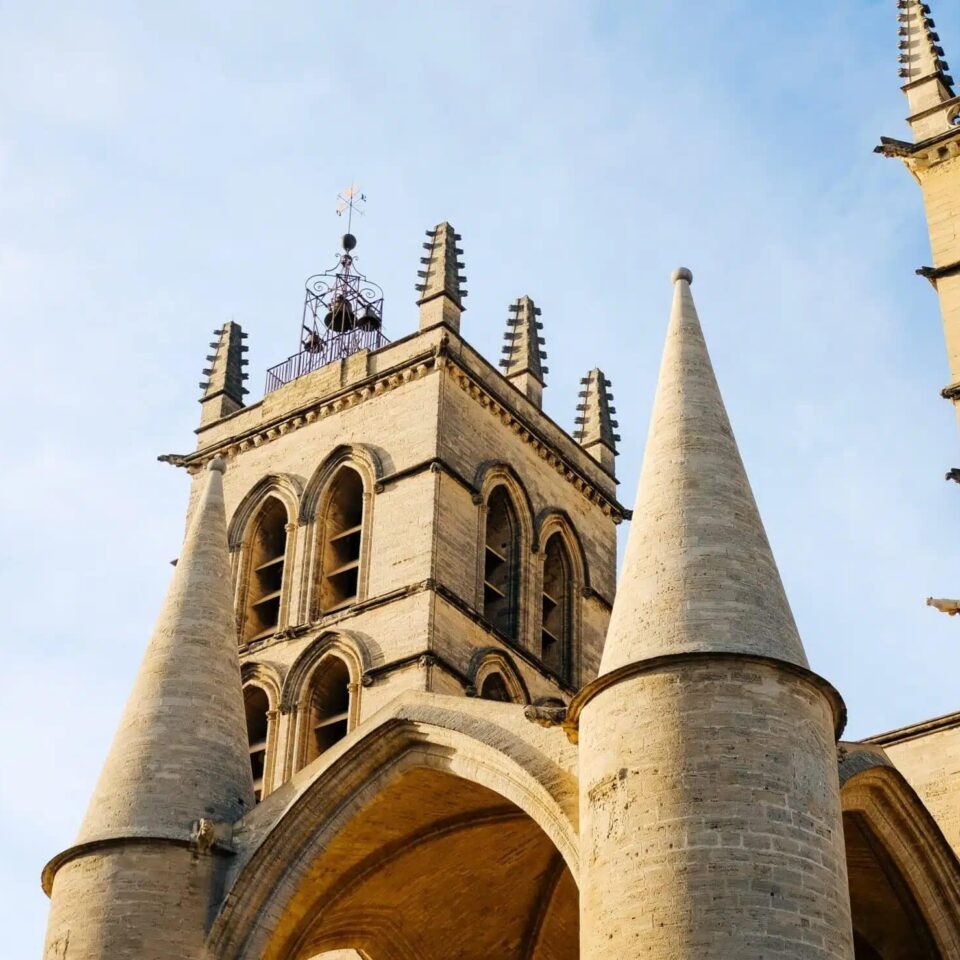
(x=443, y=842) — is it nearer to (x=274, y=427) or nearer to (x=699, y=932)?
(x=699, y=932)

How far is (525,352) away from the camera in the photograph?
25.2 m

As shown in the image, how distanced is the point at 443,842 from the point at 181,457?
36.8ft

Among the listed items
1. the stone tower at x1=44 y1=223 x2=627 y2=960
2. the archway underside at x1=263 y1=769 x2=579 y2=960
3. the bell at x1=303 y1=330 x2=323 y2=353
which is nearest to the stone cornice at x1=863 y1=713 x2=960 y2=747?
the archway underside at x1=263 y1=769 x2=579 y2=960

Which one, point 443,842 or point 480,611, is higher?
point 480,611

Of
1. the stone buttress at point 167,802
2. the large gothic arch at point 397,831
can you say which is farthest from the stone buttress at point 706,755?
the stone buttress at point 167,802

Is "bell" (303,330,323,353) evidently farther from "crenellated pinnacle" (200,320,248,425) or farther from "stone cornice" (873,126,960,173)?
"stone cornice" (873,126,960,173)

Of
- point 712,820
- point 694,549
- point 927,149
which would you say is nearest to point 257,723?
point 927,149

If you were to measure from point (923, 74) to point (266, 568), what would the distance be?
29.6ft

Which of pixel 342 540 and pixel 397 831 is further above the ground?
pixel 342 540

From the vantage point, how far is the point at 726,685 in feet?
36.4

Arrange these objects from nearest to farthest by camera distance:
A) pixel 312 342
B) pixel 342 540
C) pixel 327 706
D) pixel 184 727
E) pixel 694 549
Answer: pixel 694 549 → pixel 184 727 → pixel 327 706 → pixel 342 540 → pixel 312 342

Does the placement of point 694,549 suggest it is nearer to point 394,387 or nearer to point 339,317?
point 394,387

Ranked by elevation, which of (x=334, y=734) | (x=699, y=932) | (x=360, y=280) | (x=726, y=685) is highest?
(x=360, y=280)

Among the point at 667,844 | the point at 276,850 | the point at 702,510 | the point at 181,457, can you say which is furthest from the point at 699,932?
the point at 181,457
